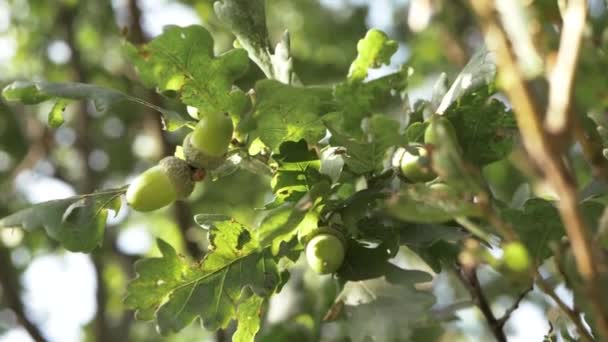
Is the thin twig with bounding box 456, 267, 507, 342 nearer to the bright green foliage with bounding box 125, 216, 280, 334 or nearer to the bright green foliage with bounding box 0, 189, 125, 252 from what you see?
the bright green foliage with bounding box 125, 216, 280, 334

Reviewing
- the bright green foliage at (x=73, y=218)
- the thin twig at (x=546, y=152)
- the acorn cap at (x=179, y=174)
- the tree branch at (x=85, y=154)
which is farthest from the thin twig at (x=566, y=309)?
the tree branch at (x=85, y=154)

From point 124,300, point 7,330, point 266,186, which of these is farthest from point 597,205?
point 266,186

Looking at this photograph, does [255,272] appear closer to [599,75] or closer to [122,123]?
[599,75]

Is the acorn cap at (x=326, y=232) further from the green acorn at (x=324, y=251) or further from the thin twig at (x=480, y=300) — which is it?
the thin twig at (x=480, y=300)

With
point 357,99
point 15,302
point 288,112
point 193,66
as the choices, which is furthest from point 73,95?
point 15,302

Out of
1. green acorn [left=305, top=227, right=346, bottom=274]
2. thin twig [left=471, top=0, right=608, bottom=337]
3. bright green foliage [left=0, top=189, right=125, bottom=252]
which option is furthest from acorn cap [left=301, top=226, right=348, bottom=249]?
thin twig [left=471, top=0, right=608, bottom=337]

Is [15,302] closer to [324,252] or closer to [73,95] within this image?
[73,95]
